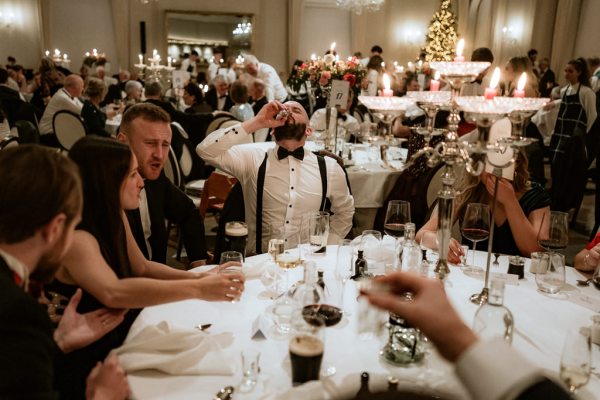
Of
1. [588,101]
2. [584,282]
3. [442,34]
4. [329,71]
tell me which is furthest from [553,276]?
[442,34]

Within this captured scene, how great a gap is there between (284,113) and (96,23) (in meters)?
12.7

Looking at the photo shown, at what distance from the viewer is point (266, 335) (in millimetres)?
1480

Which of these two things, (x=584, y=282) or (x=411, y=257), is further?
(x=584, y=282)

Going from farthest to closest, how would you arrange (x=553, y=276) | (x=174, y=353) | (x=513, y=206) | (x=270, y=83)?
(x=270, y=83)
(x=513, y=206)
(x=553, y=276)
(x=174, y=353)

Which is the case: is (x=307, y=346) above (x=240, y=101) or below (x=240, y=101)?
below

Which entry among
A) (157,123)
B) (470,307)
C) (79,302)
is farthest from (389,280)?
(157,123)

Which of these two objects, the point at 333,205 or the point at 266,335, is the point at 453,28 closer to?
the point at 333,205

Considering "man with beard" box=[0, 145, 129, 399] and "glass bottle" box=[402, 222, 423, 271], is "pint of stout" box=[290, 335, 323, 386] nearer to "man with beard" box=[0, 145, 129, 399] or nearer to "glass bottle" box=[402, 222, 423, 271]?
"man with beard" box=[0, 145, 129, 399]

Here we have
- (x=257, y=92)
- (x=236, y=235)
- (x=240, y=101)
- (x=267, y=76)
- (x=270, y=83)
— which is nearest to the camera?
(x=236, y=235)

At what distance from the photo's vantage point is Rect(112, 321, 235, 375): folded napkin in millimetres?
1281

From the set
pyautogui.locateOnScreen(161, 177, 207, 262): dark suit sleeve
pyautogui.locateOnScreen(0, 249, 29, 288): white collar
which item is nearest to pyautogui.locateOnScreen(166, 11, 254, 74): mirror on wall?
pyautogui.locateOnScreen(161, 177, 207, 262): dark suit sleeve

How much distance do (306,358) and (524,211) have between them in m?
1.77

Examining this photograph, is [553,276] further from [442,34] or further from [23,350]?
[442,34]

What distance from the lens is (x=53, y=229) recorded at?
113 centimetres
